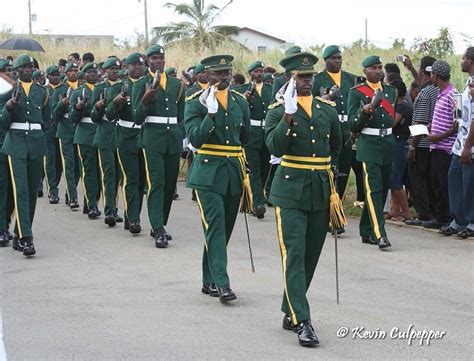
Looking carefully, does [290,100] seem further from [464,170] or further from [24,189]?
[464,170]

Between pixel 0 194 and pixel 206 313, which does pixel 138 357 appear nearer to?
pixel 206 313

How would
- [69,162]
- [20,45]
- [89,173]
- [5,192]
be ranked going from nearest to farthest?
[5,192]
[89,173]
[69,162]
[20,45]

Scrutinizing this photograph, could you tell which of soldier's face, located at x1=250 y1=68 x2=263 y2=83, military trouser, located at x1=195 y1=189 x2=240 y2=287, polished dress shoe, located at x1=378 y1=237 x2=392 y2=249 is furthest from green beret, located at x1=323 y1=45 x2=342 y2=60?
military trouser, located at x1=195 y1=189 x2=240 y2=287

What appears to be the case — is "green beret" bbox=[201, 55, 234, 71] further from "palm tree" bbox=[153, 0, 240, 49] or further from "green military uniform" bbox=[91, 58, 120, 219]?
"palm tree" bbox=[153, 0, 240, 49]

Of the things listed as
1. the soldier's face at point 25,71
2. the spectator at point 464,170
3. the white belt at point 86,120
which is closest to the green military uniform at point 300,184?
the spectator at point 464,170

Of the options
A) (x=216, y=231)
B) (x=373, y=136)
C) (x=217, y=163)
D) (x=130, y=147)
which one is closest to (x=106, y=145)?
(x=130, y=147)

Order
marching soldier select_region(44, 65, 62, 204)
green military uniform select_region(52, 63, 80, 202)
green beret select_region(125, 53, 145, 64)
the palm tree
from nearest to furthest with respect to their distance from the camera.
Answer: green beret select_region(125, 53, 145, 64) < green military uniform select_region(52, 63, 80, 202) < marching soldier select_region(44, 65, 62, 204) < the palm tree

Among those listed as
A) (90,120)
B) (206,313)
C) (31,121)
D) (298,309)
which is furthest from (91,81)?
(298,309)

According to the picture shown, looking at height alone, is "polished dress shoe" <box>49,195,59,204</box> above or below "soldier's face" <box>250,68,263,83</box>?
below

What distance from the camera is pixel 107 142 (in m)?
15.0

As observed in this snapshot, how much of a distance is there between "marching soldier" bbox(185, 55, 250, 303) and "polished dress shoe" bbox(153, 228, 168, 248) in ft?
9.14

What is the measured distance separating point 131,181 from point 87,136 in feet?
7.66

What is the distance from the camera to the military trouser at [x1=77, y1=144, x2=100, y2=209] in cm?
1554

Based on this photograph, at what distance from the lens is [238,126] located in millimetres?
9844
